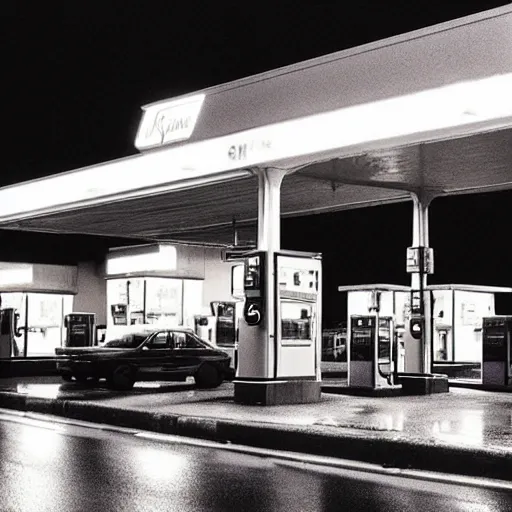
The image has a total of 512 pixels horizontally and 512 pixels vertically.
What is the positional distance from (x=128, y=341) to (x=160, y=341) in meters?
0.69

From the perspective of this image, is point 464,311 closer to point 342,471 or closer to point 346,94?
point 346,94

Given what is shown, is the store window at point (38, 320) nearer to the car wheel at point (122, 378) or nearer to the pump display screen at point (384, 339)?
the car wheel at point (122, 378)

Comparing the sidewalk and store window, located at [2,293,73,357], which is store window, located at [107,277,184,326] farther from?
the sidewalk

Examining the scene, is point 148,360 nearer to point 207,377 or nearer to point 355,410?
point 207,377

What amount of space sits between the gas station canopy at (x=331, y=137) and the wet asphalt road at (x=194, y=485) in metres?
5.13

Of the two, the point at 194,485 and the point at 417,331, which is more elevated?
the point at 417,331

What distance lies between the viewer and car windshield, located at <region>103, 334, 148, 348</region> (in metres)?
20.8

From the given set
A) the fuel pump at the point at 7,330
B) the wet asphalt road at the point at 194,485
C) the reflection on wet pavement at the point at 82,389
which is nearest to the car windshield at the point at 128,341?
the reflection on wet pavement at the point at 82,389

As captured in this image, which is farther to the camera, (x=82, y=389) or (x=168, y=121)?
(x=82, y=389)

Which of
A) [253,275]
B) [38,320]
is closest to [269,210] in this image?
[253,275]

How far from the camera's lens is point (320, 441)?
36.1 ft

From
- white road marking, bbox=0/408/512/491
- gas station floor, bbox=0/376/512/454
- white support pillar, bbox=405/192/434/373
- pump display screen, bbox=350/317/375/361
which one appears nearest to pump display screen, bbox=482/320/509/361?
gas station floor, bbox=0/376/512/454

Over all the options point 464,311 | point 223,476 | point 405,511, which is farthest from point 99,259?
point 405,511

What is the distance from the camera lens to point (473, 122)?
12.4 m
